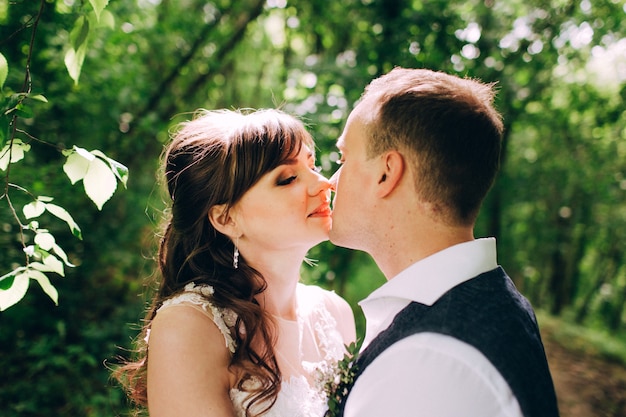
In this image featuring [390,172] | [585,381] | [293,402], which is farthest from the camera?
[585,381]

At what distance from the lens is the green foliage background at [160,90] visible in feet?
14.6

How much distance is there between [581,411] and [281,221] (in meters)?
7.38

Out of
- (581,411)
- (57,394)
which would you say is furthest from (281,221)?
(581,411)

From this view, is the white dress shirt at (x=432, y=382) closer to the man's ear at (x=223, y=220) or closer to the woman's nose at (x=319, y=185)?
the woman's nose at (x=319, y=185)

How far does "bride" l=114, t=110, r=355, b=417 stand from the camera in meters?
2.06

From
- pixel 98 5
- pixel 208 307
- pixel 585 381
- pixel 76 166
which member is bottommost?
pixel 585 381

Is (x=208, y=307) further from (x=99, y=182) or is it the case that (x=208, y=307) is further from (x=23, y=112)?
(x=23, y=112)

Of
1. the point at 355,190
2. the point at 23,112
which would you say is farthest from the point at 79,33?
the point at 355,190

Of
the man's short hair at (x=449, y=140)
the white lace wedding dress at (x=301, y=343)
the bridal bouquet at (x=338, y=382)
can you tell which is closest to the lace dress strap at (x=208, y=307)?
the white lace wedding dress at (x=301, y=343)

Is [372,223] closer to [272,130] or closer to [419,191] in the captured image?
[419,191]

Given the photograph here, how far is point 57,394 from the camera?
4.62 m

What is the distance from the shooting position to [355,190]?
2.15m

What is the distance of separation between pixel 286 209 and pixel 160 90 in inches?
195

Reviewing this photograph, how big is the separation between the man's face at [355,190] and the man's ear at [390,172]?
44 millimetres
